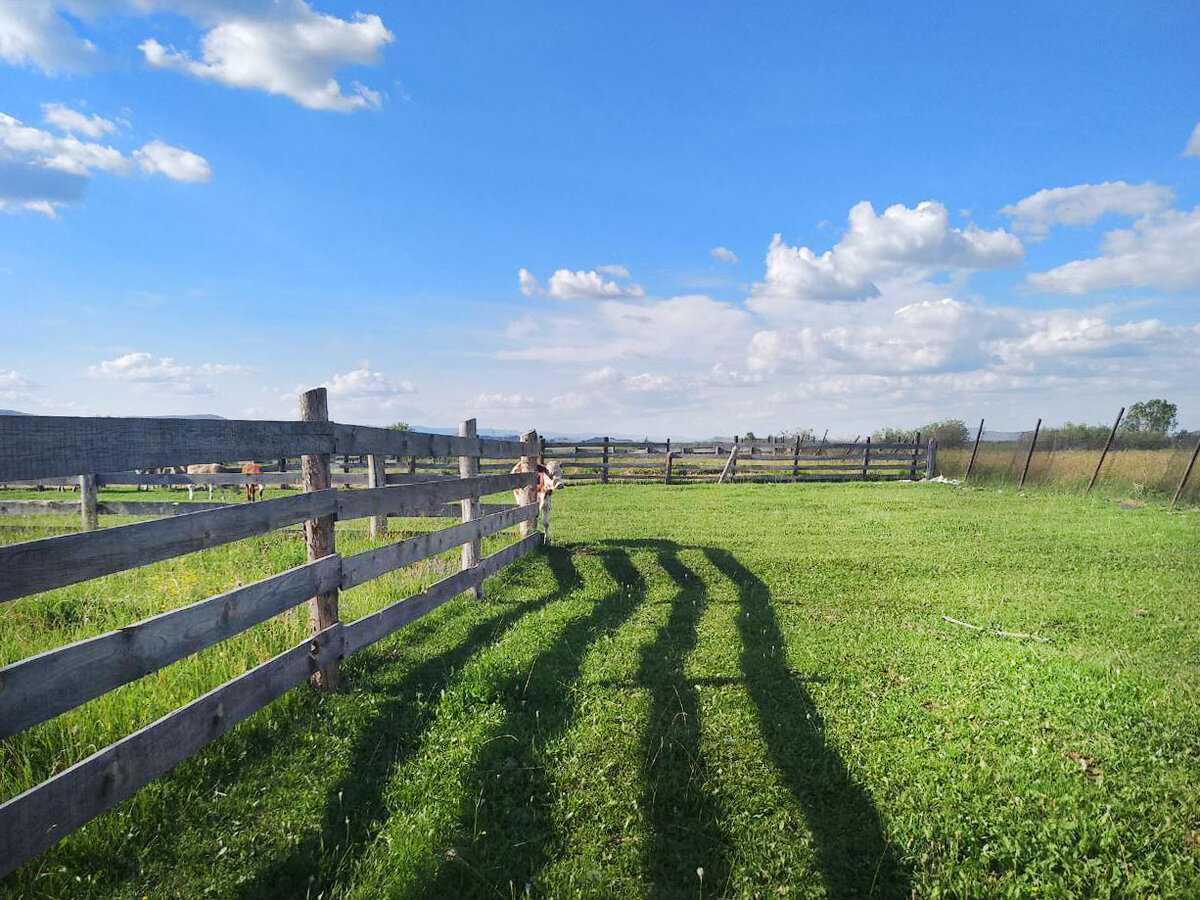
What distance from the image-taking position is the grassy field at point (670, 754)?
314cm

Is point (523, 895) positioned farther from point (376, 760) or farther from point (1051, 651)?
point (1051, 651)

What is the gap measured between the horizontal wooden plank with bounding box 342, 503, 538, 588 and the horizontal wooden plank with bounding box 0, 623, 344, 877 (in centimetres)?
87

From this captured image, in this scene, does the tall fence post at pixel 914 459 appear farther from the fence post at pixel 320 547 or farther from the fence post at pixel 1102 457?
the fence post at pixel 320 547

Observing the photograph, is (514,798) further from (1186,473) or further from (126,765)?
(1186,473)

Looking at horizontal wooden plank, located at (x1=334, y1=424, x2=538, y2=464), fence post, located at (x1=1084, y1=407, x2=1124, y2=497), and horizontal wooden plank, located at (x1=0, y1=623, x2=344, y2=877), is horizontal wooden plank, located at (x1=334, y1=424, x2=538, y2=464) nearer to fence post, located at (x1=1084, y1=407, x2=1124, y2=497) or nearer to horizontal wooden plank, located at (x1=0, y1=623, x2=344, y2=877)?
horizontal wooden plank, located at (x1=0, y1=623, x2=344, y2=877)

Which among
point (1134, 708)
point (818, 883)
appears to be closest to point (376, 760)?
point (818, 883)

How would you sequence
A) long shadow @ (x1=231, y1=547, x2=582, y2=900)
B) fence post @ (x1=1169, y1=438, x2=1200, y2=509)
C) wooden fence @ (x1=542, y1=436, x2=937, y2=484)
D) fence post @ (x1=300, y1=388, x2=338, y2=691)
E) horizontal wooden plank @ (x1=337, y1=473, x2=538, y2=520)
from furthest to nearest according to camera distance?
wooden fence @ (x1=542, y1=436, x2=937, y2=484) < fence post @ (x1=1169, y1=438, x2=1200, y2=509) < horizontal wooden plank @ (x1=337, y1=473, x2=538, y2=520) < fence post @ (x1=300, y1=388, x2=338, y2=691) < long shadow @ (x1=231, y1=547, x2=582, y2=900)

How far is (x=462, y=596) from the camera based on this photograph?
778 cm

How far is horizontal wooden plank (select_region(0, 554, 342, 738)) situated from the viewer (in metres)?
2.76

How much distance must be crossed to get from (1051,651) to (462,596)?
5649mm

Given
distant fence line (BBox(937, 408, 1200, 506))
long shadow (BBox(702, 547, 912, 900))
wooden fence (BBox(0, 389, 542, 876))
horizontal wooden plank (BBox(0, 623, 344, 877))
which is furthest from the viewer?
distant fence line (BBox(937, 408, 1200, 506))

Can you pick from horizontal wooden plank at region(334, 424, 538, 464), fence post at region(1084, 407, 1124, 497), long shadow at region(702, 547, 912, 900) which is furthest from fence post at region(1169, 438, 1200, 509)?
horizontal wooden plank at region(334, 424, 538, 464)

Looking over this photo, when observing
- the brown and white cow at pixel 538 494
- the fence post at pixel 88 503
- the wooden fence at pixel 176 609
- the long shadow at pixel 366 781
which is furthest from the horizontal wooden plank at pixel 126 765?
the fence post at pixel 88 503

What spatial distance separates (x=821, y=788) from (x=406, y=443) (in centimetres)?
449
